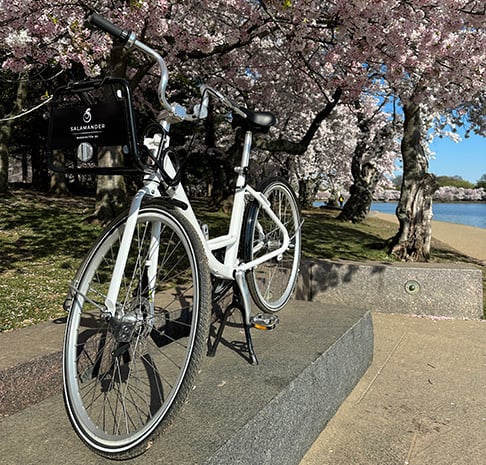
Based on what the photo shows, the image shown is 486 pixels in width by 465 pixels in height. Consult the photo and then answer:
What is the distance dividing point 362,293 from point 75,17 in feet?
16.7

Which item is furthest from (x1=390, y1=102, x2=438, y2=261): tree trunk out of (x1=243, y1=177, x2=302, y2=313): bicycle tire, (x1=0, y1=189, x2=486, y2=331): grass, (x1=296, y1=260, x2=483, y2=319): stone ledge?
(x1=243, y1=177, x2=302, y2=313): bicycle tire

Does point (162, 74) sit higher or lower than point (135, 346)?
higher

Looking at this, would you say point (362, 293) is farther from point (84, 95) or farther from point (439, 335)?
point (84, 95)

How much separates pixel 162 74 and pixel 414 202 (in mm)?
7327

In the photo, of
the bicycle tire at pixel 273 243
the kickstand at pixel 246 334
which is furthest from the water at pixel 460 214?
the kickstand at pixel 246 334

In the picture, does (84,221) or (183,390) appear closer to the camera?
(183,390)

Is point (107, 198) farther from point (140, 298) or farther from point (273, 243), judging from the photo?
point (140, 298)

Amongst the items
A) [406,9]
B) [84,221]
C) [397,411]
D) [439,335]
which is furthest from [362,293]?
[84,221]

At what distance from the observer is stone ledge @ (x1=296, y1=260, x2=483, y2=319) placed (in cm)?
516

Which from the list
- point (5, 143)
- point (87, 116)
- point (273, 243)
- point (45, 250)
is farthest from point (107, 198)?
point (5, 143)

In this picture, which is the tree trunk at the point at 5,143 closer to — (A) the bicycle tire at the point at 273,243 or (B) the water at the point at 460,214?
(A) the bicycle tire at the point at 273,243

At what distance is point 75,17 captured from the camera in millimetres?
6242

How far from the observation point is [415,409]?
10.0ft

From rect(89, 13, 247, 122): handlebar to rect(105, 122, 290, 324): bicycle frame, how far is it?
0.08 metres
